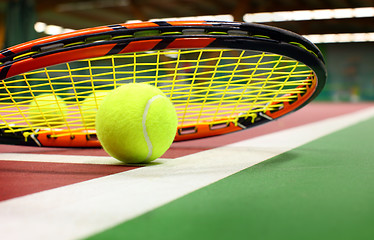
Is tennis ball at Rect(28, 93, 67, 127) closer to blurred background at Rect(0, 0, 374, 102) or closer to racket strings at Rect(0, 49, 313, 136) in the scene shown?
racket strings at Rect(0, 49, 313, 136)

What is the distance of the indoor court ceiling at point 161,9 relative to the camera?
13914mm

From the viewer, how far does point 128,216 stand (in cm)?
95

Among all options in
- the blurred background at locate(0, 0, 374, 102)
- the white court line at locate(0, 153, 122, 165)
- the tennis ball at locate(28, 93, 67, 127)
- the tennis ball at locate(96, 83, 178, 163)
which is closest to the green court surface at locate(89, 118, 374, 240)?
the tennis ball at locate(96, 83, 178, 163)

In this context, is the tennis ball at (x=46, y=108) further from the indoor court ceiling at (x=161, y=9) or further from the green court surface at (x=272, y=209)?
the indoor court ceiling at (x=161, y=9)

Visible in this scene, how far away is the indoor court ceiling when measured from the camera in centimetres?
1391

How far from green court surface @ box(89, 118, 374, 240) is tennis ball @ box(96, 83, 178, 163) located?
0.34 m

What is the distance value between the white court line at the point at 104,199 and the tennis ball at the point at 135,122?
98 mm

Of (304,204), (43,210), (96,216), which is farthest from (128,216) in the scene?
(304,204)

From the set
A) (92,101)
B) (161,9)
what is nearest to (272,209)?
(92,101)

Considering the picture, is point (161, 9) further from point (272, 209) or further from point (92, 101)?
point (272, 209)

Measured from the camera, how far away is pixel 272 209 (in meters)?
1.00

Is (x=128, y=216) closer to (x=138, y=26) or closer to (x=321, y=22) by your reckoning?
(x=138, y=26)

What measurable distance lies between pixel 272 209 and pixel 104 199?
1.43 ft

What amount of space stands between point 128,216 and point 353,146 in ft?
5.71
